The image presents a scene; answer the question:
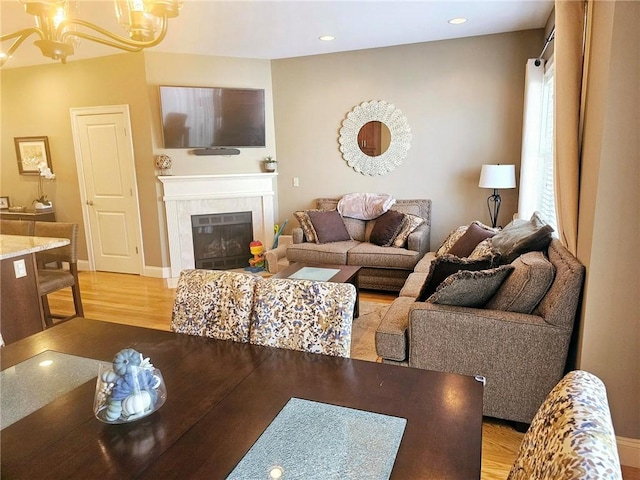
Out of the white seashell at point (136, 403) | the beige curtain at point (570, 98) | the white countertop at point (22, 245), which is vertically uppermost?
the beige curtain at point (570, 98)

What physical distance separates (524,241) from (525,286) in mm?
511

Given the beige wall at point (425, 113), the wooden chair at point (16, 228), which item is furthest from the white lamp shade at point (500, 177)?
the wooden chair at point (16, 228)

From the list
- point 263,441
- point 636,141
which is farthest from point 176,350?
point 636,141

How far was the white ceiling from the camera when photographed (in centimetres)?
343

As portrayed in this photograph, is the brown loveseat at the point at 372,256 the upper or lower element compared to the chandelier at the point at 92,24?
lower

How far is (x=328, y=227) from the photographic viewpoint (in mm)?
4703

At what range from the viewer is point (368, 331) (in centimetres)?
343

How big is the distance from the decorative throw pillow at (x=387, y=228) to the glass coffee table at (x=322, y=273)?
33.5 inches

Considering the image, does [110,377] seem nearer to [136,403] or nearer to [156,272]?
[136,403]

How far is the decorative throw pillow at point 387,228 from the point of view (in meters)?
4.43

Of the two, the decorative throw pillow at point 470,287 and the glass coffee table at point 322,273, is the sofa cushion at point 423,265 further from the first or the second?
the decorative throw pillow at point 470,287

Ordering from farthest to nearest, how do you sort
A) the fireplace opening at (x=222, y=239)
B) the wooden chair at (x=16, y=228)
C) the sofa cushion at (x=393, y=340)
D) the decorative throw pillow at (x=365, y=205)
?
the fireplace opening at (x=222, y=239) → the decorative throw pillow at (x=365, y=205) → the wooden chair at (x=16, y=228) → the sofa cushion at (x=393, y=340)

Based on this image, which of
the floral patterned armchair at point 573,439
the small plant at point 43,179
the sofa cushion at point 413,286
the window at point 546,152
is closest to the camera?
the floral patterned armchair at point 573,439

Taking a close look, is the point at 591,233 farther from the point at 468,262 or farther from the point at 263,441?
the point at 263,441
